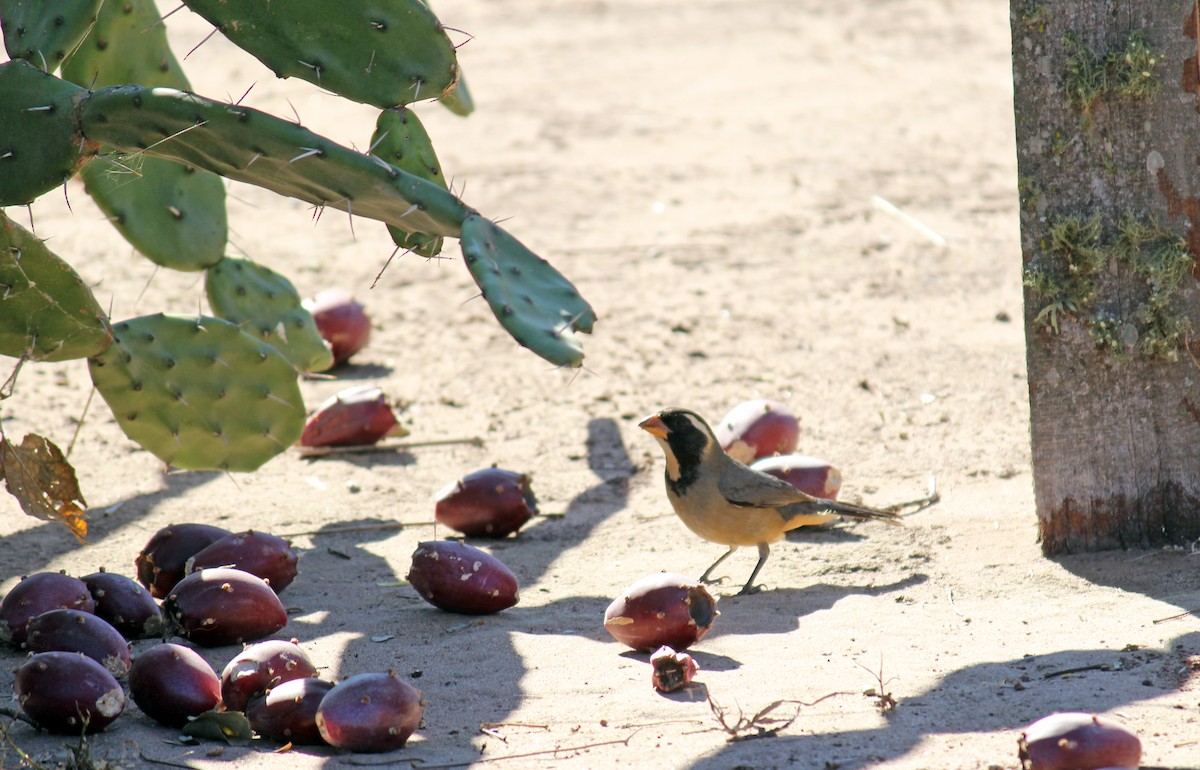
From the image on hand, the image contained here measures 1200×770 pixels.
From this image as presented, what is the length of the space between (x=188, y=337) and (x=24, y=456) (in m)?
0.87

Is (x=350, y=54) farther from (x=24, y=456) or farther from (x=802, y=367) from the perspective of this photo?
(x=802, y=367)

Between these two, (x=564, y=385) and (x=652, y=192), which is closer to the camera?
(x=564, y=385)

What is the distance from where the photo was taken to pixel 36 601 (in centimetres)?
350

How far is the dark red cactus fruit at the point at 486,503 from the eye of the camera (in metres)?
4.52

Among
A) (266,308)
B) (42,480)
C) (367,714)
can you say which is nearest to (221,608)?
(42,480)

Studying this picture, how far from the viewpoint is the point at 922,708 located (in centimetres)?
307

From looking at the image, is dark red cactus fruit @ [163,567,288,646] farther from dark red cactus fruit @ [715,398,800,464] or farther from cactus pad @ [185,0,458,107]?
dark red cactus fruit @ [715,398,800,464]

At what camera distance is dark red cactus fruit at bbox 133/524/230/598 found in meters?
3.98

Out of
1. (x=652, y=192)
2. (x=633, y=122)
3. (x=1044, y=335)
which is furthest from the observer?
(x=633, y=122)

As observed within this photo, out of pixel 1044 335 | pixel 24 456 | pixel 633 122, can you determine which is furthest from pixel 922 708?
pixel 633 122

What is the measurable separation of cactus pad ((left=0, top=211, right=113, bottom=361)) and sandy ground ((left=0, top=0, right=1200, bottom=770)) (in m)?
0.85

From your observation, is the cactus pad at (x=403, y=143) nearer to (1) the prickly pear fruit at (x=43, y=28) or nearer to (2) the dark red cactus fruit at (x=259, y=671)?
(1) the prickly pear fruit at (x=43, y=28)

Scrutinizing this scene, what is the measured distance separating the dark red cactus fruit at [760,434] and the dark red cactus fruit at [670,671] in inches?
66.8

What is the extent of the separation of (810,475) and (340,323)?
265 cm
